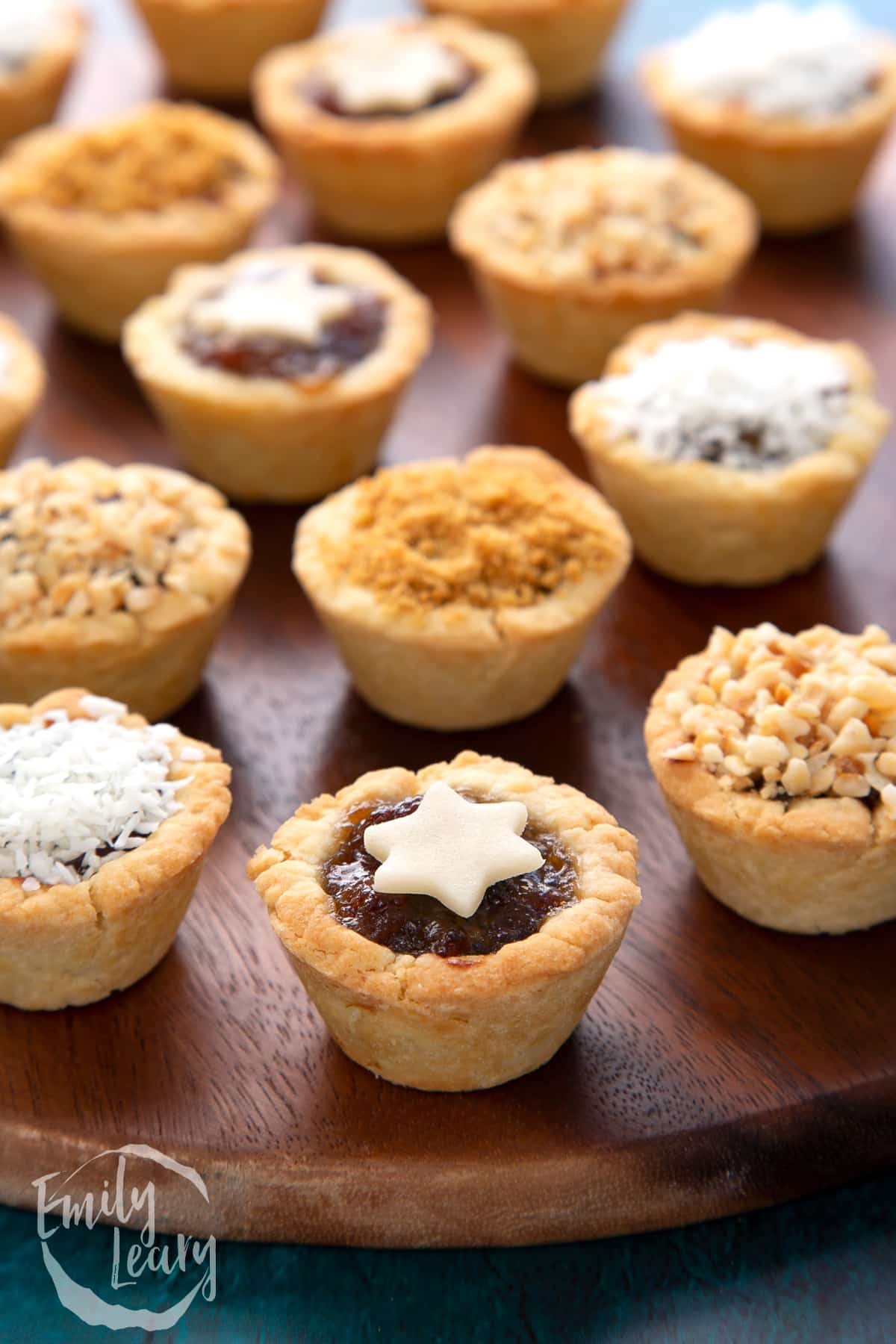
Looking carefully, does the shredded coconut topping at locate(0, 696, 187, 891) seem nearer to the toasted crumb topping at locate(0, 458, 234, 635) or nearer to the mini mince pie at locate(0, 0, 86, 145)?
the toasted crumb topping at locate(0, 458, 234, 635)

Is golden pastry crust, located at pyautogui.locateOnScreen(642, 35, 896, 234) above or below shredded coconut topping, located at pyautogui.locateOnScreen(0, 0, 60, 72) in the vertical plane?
above

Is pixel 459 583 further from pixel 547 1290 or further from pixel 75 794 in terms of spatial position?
pixel 547 1290

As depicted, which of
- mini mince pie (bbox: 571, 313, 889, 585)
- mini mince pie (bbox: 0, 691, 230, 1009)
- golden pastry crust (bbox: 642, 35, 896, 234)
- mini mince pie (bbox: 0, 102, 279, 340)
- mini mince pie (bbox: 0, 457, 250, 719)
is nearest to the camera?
mini mince pie (bbox: 0, 691, 230, 1009)

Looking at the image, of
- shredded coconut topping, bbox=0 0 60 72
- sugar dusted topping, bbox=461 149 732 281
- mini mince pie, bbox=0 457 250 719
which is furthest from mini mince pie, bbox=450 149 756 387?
shredded coconut topping, bbox=0 0 60 72

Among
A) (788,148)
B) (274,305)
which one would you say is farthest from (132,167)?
(788,148)

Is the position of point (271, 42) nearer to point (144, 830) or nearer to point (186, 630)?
point (186, 630)

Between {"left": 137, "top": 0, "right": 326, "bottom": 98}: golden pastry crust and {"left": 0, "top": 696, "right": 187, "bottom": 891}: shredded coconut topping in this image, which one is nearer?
{"left": 0, "top": 696, "right": 187, "bottom": 891}: shredded coconut topping
